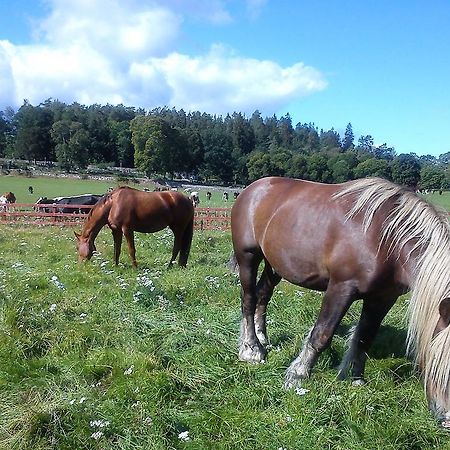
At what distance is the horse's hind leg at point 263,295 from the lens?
197 inches

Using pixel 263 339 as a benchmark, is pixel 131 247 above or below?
above

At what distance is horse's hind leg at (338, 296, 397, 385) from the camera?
3867 mm

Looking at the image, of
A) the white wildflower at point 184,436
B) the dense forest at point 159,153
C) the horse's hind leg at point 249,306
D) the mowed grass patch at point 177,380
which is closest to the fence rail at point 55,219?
the mowed grass patch at point 177,380

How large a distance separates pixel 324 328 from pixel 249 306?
1.22 metres

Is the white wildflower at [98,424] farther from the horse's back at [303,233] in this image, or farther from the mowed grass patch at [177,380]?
the horse's back at [303,233]

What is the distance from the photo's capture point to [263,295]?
16.9 feet

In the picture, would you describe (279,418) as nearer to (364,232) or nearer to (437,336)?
(437,336)

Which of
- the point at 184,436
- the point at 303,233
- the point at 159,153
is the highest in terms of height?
the point at 159,153

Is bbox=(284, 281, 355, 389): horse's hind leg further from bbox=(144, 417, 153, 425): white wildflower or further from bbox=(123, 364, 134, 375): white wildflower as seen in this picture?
bbox=(123, 364, 134, 375): white wildflower

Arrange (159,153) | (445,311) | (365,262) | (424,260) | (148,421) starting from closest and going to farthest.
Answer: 1. (445,311)
2. (148,421)
3. (424,260)
4. (365,262)
5. (159,153)

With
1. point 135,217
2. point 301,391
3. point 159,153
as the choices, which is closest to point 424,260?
point 301,391

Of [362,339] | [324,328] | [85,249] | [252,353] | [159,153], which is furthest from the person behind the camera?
[159,153]

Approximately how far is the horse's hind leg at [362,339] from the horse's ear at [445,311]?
2.63 ft

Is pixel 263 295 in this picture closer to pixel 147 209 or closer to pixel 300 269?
pixel 300 269
